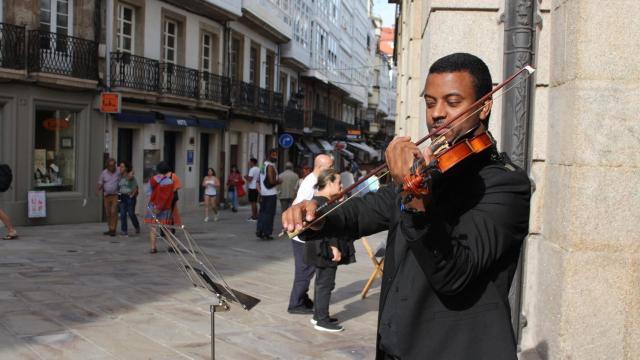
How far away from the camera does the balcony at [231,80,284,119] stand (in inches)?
1123

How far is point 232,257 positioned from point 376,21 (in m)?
79.3

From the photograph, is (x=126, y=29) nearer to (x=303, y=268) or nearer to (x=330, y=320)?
(x=303, y=268)

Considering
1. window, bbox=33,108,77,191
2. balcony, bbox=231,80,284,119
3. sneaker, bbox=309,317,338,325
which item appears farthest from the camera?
balcony, bbox=231,80,284,119

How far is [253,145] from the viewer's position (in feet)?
105

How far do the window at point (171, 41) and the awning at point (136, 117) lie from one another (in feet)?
9.14

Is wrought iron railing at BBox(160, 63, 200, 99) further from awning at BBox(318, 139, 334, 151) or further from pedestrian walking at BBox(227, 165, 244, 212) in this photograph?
awning at BBox(318, 139, 334, 151)

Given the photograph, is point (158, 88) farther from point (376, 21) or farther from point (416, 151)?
point (376, 21)

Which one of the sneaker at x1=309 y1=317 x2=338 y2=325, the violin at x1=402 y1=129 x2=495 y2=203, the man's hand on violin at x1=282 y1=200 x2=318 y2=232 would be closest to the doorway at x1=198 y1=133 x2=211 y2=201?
the sneaker at x1=309 y1=317 x2=338 y2=325

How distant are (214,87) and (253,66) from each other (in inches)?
234

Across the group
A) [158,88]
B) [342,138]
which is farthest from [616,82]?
[342,138]

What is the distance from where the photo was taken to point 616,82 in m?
4.31

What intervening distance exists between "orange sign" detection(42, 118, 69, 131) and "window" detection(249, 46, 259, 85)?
13044 mm

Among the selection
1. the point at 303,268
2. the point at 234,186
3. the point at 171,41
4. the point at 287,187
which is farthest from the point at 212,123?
the point at 303,268

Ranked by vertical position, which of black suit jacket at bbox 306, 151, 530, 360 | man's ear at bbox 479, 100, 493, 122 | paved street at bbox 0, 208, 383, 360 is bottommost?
paved street at bbox 0, 208, 383, 360
